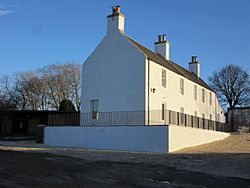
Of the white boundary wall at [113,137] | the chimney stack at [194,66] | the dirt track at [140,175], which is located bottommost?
the dirt track at [140,175]

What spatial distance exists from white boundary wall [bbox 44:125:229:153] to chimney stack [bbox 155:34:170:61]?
9.34m

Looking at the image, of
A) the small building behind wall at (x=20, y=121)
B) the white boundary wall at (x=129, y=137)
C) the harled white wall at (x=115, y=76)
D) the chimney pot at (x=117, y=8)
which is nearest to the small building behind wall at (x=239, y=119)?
the white boundary wall at (x=129, y=137)

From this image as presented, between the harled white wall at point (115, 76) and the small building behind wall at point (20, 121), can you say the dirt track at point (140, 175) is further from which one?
the small building behind wall at point (20, 121)

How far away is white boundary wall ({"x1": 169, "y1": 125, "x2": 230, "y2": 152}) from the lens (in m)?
19.5

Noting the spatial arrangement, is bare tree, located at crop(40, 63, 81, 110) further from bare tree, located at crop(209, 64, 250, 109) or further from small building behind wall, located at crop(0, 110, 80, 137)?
bare tree, located at crop(209, 64, 250, 109)

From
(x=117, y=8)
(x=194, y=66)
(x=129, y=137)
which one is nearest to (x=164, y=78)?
(x=117, y=8)

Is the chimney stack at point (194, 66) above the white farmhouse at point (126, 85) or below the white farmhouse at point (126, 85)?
above

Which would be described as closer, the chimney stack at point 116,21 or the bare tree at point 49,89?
the chimney stack at point 116,21

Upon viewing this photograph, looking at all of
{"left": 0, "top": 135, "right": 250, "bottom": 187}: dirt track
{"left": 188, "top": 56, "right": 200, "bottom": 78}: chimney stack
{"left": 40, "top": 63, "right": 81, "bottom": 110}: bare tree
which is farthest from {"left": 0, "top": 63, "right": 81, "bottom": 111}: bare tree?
{"left": 0, "top": 135, "right": 250, "bottom": 187}: dirt track

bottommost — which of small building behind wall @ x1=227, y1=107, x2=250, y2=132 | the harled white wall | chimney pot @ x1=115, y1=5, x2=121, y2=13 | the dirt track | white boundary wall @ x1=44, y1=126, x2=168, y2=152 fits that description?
the dirt track

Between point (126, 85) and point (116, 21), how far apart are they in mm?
5351

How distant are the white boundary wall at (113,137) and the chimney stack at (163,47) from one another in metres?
12.3

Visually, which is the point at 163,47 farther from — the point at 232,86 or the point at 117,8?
the point at 232,86

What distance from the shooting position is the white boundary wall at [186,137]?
19.5m
